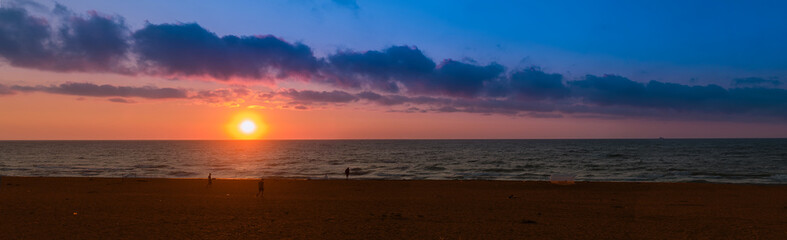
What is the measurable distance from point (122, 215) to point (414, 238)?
1209 cm

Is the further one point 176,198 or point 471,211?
point 176,198

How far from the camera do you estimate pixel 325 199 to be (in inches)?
1016

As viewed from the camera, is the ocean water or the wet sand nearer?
the wet sand

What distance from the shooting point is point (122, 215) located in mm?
19172

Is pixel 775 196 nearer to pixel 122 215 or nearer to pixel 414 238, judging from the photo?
pixel 414 238

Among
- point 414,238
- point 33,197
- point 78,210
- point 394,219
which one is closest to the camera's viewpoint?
point 414,238

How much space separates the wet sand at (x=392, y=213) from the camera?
15789 millimetres

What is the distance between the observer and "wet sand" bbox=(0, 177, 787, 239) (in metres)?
15.8

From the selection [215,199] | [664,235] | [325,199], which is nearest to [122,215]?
[215,199]

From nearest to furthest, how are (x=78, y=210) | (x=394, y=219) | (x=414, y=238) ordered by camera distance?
(x=414, y=238) < (x=394, y=219) < (x=78, y=210)

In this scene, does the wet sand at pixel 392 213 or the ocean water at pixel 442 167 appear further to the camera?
the ocean water at pixel 442 167

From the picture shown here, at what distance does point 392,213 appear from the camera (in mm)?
20281

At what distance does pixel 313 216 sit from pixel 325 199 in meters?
6.49

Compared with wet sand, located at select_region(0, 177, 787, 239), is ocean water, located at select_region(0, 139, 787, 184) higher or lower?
lower
